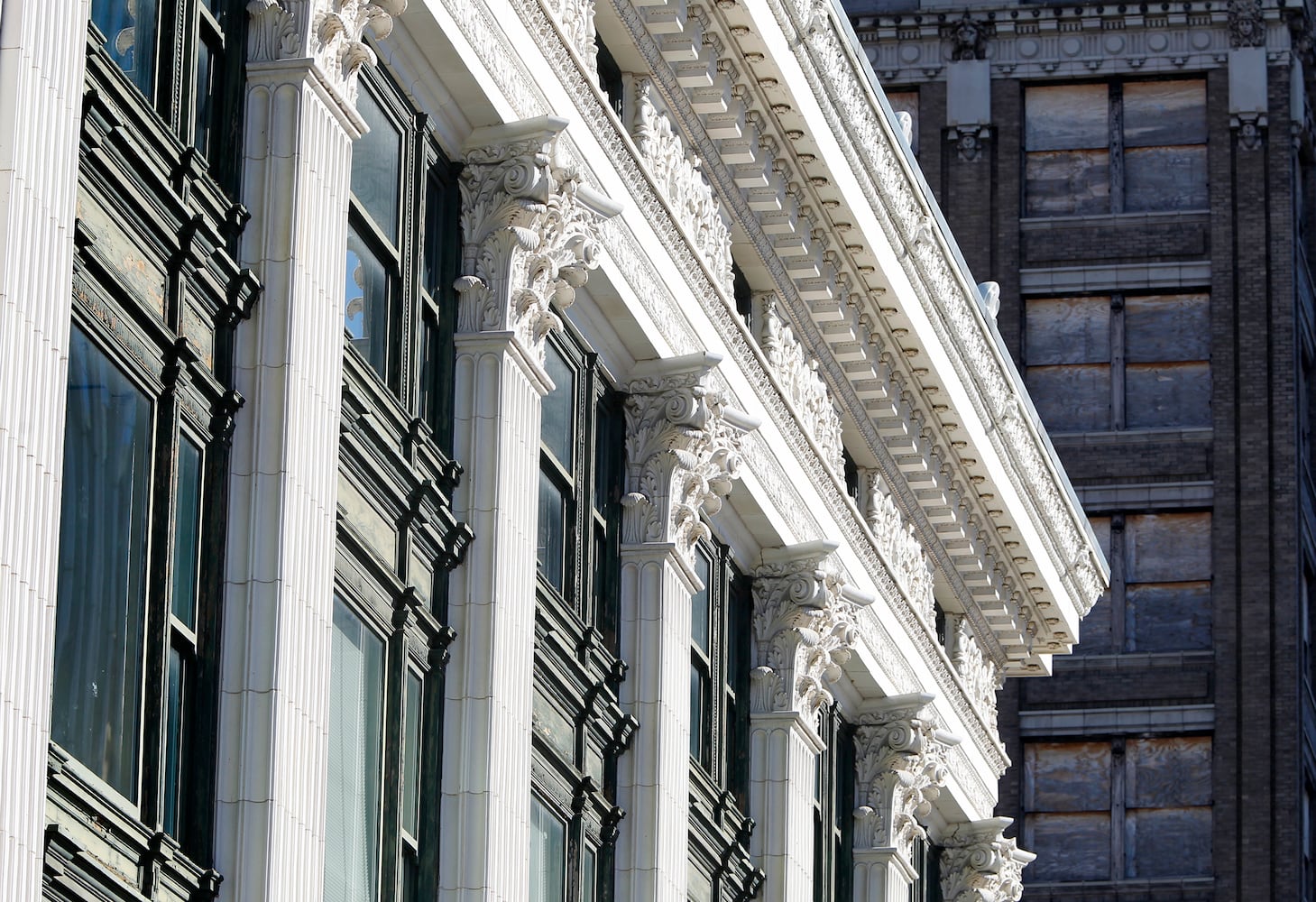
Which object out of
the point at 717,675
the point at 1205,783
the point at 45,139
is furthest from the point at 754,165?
the point at 1205,783

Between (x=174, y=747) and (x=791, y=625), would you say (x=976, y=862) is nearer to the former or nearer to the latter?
(x=791, y=625)

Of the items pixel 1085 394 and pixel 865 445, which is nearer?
pixel 865 445

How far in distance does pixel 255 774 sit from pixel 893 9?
5984cm

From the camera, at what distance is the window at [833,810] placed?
41.1 m

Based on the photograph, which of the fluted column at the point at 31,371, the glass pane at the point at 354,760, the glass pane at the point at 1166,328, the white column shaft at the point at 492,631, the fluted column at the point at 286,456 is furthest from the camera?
the glass pane at the point at 1166,328

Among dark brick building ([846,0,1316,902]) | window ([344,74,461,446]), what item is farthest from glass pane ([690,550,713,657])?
dark brick building ([846,0,1316,902])

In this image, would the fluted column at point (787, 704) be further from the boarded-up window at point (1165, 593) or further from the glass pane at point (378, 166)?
the boarded-up window at point (1165, 593)

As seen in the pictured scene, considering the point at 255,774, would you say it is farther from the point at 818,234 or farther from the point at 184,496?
Answer: the point at 818,234

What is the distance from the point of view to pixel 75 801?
826 inches

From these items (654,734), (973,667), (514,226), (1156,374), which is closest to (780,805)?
(654,734)

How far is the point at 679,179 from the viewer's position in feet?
115

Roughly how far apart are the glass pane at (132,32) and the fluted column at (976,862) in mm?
26172

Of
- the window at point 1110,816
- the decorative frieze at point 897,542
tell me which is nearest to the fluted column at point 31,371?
the decorative frieze at point 897,542

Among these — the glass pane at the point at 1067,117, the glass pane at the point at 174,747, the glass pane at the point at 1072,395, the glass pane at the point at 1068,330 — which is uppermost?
the glass pane at the point at 1067,117
